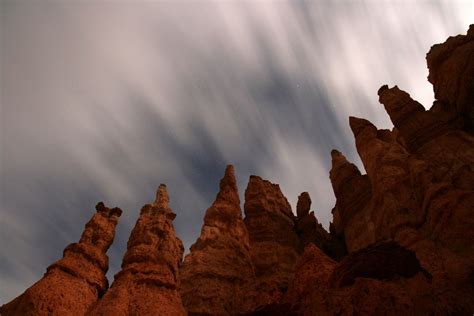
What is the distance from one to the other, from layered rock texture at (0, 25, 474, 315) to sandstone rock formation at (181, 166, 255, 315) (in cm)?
11

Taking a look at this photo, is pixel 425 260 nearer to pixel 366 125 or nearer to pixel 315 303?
pixel 315 303

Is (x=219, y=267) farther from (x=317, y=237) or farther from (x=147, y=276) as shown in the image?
(x=317, y=237)

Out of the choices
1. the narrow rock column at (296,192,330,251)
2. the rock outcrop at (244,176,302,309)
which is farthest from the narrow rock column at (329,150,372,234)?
the rock outcrop at (244,176,302,309)

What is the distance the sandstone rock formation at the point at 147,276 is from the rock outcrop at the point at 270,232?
859 cm

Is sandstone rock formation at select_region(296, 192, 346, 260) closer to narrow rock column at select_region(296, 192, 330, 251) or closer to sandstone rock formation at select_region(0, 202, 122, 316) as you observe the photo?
narrow rock column at select_region(296, 192, 330, 251)

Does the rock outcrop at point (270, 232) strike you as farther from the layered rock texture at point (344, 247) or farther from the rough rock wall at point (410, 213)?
the rough rock wall at point (410, 213)

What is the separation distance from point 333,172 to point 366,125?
8.62 metres

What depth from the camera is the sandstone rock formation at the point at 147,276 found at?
2072cm

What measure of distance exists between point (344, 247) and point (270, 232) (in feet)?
28.5

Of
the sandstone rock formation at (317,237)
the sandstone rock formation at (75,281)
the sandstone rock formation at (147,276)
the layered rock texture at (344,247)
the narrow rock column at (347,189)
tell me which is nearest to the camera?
the layered rock texture at (344,247)

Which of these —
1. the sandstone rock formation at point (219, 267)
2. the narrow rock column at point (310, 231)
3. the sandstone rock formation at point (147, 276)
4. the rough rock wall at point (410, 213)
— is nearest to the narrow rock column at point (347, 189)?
the rough rock wall at point (410, 213)

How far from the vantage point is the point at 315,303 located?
15.1 m

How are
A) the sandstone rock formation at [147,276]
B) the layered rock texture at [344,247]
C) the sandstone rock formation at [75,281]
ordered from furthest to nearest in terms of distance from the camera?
the sandstone rock formation at [147,276] → the sandstone rock formation at [75,281] → the layered rock texture at [344,247]

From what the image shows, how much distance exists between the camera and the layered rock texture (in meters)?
16.6
